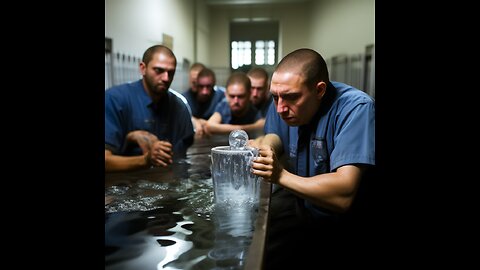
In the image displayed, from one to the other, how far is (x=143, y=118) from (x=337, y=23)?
0.67 metres

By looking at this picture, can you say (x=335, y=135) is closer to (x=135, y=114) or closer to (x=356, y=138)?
(x=356, y=138)

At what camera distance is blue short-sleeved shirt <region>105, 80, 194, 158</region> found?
116cm

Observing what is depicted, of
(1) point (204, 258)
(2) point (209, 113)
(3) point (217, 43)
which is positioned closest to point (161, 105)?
(3) point (217, 43)

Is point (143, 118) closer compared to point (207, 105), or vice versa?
point (143, 118)

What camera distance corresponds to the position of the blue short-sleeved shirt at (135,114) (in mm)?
1155

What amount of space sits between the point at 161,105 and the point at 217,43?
37 centimetres

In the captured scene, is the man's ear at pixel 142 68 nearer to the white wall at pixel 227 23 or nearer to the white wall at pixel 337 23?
the white wall at pixel 227 23

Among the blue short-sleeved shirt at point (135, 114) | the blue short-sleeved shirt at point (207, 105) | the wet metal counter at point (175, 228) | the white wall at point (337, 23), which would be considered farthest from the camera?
the blue short-sleeved shirt at point (207, 105)

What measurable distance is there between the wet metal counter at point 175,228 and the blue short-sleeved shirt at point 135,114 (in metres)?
0.12

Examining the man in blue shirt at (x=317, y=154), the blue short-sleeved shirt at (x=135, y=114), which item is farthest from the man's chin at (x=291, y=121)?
the blue short-sleeved shirt at (x=135, y=114)

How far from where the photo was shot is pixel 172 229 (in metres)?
0.82

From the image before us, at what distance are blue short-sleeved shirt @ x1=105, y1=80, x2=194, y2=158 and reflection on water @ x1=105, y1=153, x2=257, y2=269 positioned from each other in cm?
15

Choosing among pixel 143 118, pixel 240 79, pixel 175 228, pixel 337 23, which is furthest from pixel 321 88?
pixel 143 118

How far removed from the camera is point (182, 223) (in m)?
0.85
